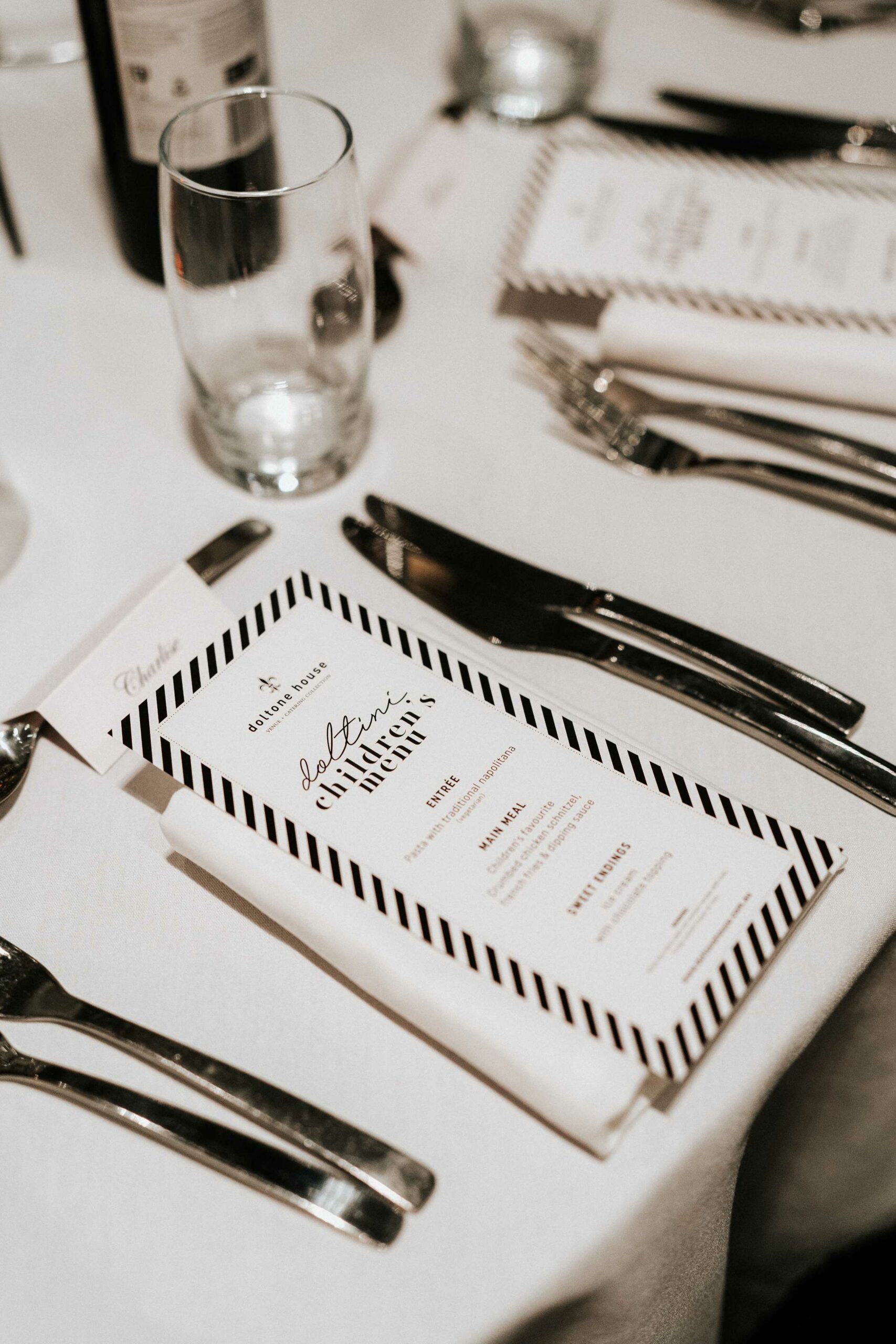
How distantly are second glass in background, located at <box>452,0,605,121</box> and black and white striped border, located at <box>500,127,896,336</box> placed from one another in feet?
0.38

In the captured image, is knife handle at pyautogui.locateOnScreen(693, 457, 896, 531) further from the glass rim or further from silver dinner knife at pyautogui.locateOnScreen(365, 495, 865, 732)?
the glass rim

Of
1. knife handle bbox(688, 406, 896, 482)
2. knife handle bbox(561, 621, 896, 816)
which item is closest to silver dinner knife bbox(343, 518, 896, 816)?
knife handle bbox(561, 621, 896, 816)

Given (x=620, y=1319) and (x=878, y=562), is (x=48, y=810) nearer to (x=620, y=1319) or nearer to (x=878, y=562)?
(x=620, y=1319)

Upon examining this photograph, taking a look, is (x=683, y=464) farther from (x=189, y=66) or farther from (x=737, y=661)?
(x=189, y=66)

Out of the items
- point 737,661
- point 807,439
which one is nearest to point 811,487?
point 807,439

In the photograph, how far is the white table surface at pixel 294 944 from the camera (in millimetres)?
382

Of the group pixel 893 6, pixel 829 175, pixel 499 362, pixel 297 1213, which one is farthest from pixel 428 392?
pixel 893 6

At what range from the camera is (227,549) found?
0.61 m

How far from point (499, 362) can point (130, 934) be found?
1.56 feet

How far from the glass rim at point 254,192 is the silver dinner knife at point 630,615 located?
0.19 m

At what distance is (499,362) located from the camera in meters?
0.75

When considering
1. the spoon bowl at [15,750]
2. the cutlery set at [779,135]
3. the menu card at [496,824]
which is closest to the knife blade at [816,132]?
the cutlery set at [779,135]

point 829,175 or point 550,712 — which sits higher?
point 829,175

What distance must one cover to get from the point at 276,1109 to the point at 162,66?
24.2 inches
